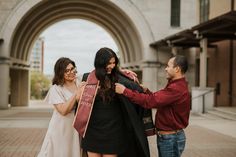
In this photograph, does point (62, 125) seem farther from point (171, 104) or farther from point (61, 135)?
point (171, 104)

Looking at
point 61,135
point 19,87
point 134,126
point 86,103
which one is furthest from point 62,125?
point 19,87

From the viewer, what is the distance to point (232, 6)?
81.4ft

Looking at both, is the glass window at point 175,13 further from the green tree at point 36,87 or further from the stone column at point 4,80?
the green tree at point 36,87

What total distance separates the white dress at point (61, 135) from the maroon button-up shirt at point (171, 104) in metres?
0.97

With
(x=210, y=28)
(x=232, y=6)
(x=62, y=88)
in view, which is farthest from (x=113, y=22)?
(x=62, y=88)

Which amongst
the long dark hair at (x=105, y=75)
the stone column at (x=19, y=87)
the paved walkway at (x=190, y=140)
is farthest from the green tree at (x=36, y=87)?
the long dark hair at (x=105, y=75)

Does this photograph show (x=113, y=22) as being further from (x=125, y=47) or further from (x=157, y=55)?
(x=157, y=55)

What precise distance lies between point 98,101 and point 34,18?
2531cm

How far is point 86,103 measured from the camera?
4.50 metres

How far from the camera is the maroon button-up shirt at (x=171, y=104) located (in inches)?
178

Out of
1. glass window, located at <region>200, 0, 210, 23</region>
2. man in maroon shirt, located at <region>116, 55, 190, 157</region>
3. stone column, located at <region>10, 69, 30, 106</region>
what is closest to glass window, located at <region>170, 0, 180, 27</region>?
glass window, located at <region>200, 0, 210, 23</region>

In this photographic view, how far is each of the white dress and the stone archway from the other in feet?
69.5

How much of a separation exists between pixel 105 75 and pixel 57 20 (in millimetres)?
31102

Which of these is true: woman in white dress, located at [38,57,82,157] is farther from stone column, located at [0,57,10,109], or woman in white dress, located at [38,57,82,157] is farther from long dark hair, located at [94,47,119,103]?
stone column, located at [0,57,10,109]
